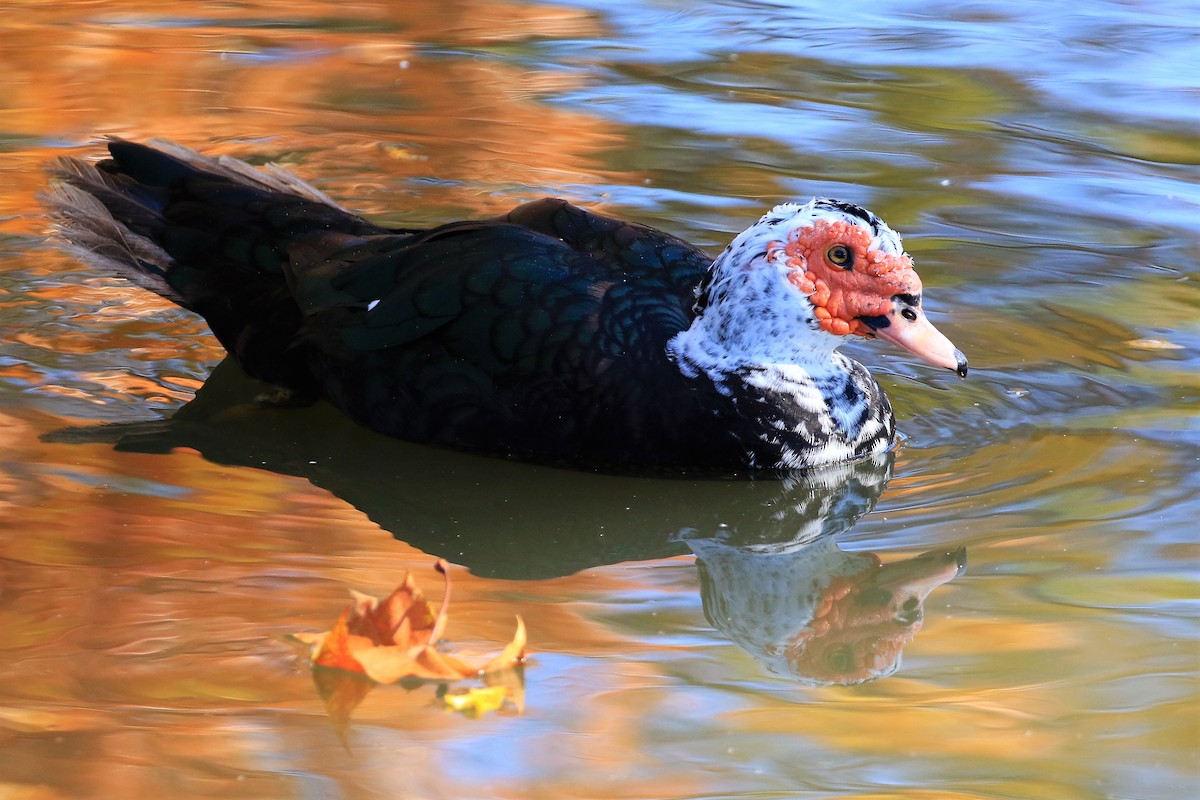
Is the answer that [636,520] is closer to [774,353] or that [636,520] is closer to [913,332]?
[774,353]

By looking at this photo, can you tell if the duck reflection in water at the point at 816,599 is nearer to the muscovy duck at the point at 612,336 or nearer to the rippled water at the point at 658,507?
the rippled water at the point at 658,507

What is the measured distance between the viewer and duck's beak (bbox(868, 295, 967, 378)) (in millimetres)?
4578

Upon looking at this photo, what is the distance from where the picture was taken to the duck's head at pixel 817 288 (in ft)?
15.1

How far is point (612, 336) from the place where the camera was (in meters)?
4.62

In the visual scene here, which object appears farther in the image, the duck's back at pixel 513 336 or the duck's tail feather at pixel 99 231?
the duck's tail feather at pixel 99 231

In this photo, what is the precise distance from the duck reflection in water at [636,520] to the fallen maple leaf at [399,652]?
1.58 feet

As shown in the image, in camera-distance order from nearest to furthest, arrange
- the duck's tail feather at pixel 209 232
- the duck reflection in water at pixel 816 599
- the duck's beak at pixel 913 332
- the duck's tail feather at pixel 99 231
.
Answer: the duck reflection in water at pixel 816 599, the duck's beak at pixel 913 332, the duck's tail feather at pixel 209 232, the duck's tail feather at pixel 99 231

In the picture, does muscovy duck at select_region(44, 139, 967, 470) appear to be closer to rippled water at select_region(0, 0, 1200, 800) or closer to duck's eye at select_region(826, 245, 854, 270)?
duck's eye at select_region(826, 245, 854, 270)

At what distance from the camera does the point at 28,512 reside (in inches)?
165

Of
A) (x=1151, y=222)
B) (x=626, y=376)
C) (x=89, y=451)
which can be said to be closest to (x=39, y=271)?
(x=89, y=451)

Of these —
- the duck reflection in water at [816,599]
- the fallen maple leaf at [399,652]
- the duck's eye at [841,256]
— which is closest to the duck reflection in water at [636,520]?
the duck reflection in water at [816,599]

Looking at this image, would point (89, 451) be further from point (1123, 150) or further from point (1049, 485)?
point (1123, 150)

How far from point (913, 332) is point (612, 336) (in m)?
0.85

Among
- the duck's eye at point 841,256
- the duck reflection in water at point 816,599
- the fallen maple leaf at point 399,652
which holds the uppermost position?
the duck's eye at point 841,256
